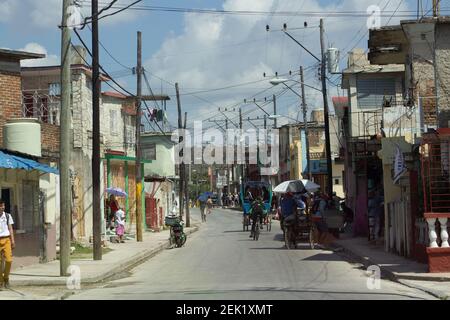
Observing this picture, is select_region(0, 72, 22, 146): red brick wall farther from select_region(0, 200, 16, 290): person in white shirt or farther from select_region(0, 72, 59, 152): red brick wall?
select_region(0, 200, 16, 290): person in white shirt

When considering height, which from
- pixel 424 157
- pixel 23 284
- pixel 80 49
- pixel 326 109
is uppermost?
pixel 80 49

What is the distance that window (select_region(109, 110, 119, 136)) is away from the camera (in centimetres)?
4275

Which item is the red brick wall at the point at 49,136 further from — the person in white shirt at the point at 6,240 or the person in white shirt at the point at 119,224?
the person in white shirt at the point at 6,240

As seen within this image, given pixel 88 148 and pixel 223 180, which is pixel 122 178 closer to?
pixel 88 148

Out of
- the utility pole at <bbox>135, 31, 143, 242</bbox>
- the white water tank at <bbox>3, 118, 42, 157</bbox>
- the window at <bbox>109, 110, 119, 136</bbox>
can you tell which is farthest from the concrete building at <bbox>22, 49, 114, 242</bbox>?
the white water tank at <bbox>3, 118, 42, 157</bbox>

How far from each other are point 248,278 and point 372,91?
2384 centimetres

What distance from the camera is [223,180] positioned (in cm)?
12100

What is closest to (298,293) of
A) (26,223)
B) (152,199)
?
(26,223)

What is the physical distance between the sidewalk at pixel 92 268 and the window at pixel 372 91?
14.1 meters

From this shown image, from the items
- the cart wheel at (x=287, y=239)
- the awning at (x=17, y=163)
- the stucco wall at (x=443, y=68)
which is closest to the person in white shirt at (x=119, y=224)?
the cart wheel at (x=287, y=239)

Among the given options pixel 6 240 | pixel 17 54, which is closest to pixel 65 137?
pixel 6 240

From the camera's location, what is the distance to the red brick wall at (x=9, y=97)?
2447 centimetres
